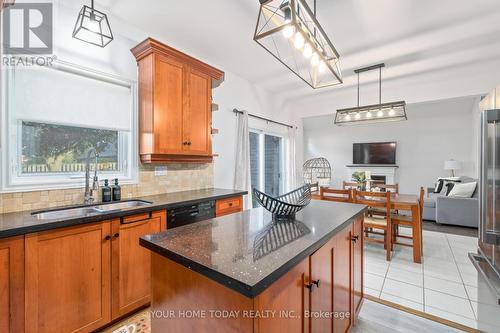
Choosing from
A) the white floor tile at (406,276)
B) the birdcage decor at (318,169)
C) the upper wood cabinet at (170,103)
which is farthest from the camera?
the birdcage decor at (318,169)

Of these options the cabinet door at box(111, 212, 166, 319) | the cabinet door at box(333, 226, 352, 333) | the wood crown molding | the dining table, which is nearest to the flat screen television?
the dining table

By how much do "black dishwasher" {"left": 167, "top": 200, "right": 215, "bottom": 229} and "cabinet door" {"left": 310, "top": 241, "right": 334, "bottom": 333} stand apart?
1410mm

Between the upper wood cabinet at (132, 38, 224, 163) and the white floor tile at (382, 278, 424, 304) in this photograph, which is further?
the upper wood cabinet at (132, 38, 224, 163)

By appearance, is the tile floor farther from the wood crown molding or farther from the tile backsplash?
the wood crown molding

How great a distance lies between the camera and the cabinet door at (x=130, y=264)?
178 cm

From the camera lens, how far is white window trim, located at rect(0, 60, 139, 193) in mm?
1739

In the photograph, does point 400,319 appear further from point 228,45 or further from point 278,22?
point 228,45

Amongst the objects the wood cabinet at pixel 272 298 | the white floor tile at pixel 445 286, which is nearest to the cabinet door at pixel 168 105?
the wood cabinet at pixel 272 298

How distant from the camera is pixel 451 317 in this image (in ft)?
6.38

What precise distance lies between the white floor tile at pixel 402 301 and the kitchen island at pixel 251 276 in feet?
3.18

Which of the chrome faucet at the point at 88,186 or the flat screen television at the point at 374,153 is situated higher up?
the flat screen television at the point at 374,153

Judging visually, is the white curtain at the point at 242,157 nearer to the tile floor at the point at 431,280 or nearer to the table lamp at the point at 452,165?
the tile floor at the point at 431,280

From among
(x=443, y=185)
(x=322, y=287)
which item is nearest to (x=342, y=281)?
(x=322, y=287)

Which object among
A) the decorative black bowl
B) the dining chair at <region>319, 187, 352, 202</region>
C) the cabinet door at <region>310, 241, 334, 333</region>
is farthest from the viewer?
the dining chair at <region>319, 187, 352, 202</region>
